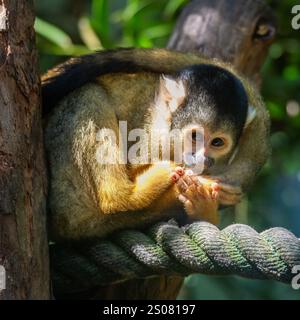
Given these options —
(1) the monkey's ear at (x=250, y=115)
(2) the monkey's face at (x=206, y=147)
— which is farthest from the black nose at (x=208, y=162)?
(1) the monkey's ear at (x=250, y=115)

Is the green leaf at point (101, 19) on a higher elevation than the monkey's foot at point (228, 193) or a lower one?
higher

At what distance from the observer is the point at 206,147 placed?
4258mm

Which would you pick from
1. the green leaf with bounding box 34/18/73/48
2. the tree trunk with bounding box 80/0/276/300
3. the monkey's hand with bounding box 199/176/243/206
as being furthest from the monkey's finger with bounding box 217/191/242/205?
the green leaf with bounding box 34/18/73/48

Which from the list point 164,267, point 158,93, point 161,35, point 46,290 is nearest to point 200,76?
point 158,93

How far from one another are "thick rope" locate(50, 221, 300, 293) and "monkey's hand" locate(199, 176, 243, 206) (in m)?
0.48

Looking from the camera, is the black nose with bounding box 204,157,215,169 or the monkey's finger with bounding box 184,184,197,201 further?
the black nose with bounding box 204,157,215,169

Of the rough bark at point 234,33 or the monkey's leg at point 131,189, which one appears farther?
the rough bark at point 234,33

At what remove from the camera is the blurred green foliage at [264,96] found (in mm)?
6496

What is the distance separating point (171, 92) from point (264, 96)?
2.50m

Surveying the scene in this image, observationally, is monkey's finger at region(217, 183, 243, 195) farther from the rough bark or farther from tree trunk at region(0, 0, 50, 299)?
the rough bark

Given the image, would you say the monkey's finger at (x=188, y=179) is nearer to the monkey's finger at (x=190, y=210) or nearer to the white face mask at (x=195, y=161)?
the monkey's finger at (x=190, y=210)

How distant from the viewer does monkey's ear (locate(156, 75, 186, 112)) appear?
4301mm

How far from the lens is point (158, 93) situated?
4348mm

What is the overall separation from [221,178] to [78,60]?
42.9 inches
